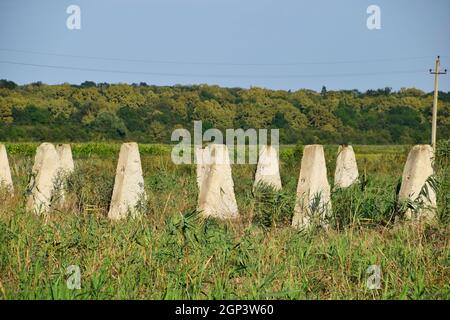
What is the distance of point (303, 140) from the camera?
35594mm

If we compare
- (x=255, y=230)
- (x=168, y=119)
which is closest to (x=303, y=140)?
(x=168, y=119)

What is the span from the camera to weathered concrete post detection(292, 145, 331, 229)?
787 centimetres

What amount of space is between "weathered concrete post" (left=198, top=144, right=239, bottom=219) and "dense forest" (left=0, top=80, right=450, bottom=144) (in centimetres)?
2656

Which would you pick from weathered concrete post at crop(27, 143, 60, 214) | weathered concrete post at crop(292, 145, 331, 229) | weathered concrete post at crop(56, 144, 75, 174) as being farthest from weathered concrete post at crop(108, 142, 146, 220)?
weathered concrete post at crop(292, 145, 331, 229)

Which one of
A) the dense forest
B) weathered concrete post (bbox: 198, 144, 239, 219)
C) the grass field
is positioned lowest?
the grass field

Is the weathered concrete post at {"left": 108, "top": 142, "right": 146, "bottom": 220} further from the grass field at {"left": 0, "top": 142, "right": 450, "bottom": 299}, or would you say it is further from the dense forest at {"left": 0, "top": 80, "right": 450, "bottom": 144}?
the dense forest at {"left": 0, "top": 80, "right": 450, "bottom": 144}

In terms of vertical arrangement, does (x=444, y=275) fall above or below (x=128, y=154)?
below

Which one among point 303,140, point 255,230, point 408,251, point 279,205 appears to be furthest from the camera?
point 303,140

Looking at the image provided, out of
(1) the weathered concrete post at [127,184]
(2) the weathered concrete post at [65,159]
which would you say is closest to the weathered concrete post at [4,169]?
(2) the weathered concrete post at [65,159]

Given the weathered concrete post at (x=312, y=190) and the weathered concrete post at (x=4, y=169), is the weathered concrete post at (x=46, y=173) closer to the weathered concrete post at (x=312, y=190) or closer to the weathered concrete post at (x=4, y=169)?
the weathered concrete post at (x=4, y=169)

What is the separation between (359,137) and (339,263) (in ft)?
112

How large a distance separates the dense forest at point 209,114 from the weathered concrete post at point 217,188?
2656cm

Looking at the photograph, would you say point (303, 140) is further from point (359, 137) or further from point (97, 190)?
point (97, 190)

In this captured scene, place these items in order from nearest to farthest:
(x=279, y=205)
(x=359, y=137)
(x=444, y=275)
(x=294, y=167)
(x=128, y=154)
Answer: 1. (x=444, y=275)
2. (x=279, y=205)
3. (x=128, y=154)
4. (x=294, y=167)
5. (x=359, y=137)
